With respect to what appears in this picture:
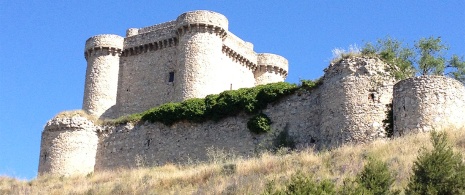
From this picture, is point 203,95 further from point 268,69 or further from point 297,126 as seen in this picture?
point 297,126

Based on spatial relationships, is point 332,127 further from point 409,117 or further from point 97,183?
point 97,183

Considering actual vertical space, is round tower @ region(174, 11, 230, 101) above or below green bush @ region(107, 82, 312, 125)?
above

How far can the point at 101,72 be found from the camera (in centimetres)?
4238

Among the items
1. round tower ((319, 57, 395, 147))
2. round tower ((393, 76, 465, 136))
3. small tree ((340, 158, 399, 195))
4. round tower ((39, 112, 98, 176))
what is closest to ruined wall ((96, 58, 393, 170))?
round tower ((319, 57, 395, 147))

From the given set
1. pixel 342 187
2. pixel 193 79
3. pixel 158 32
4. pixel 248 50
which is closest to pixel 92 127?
pixel 193 79

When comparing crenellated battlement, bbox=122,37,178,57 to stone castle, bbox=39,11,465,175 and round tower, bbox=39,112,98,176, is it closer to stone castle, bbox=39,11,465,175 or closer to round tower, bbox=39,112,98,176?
stone castle, bbox=39,11,465,175

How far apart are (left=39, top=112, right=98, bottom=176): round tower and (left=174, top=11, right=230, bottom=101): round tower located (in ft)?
18.0

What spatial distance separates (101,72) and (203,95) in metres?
6.80

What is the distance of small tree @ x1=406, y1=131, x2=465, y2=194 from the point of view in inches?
668

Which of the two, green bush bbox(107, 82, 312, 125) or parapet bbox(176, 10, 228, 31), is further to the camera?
parapet bbox(176, 10, 228, 31)

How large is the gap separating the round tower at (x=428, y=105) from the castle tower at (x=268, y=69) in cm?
1925

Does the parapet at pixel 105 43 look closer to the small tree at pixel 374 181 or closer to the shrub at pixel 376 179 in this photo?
the small tree at pixel 374 181

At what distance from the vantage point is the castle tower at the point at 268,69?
45.4 metres

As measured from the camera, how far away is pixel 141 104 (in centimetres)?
4166
